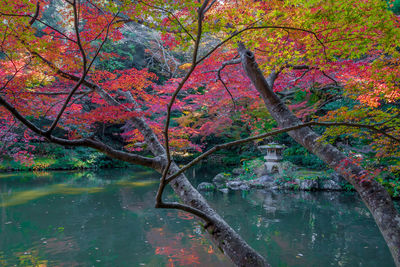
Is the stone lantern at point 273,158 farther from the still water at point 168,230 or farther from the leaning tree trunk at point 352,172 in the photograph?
the leaning tree trunk at point 352,172

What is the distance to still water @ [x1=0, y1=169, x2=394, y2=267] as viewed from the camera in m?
4.12

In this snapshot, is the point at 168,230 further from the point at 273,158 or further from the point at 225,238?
the point at 273,158

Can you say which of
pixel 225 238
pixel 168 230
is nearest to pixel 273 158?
pixel 168 230

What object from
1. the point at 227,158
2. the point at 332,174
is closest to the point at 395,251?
the point at 332,174

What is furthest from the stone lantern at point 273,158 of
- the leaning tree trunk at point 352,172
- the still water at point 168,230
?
the leaning tree trunk at point 352,172

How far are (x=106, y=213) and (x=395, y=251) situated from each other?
582 centimetres

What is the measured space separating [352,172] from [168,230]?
12.3 feet

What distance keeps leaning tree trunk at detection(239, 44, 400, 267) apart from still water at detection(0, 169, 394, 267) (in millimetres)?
1859

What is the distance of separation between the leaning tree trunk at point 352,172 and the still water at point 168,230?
6.10 feet

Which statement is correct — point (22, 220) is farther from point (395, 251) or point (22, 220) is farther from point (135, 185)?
point (395, 251)

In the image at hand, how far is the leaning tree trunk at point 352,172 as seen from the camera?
95.3 inches

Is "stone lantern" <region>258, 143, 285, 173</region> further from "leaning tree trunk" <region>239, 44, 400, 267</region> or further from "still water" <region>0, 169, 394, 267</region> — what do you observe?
"leaning tree trunk" <region>239, 44, 400, 267</region>

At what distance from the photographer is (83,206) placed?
7.01 meters

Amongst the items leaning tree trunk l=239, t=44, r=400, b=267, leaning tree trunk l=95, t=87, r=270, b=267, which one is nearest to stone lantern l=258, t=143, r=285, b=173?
leaning tree trunk l=239, t=44, r=400, b=267
